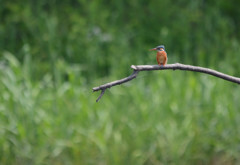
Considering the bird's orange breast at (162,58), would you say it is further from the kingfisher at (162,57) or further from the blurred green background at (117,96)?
the blurred green background at (117,96)

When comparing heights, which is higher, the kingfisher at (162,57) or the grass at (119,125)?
the grass at (119,125)

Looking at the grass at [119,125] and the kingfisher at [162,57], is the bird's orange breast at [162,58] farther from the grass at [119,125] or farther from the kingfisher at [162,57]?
the grass at [119,125]

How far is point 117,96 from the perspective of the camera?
5.90 metres

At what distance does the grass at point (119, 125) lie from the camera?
5086mm

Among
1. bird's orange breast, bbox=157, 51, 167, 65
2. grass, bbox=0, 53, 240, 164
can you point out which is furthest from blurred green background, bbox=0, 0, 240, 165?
bird's orange breast, bbox=157, 51, 167, 65

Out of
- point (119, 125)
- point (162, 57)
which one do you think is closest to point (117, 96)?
point (119, 125)

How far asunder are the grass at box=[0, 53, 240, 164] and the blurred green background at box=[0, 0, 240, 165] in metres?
0.01

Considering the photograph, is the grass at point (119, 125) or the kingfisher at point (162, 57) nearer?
the kingfisher at point (162, 57)

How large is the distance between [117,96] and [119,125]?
2.05 feet

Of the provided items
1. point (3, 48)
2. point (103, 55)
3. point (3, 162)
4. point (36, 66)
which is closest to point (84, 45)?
point (103, 55)

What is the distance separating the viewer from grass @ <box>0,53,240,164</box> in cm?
509

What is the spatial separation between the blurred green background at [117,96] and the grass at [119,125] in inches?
0.5

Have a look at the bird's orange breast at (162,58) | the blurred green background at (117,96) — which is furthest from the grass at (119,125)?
the bird's orange breast at (162,58)

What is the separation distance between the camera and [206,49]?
8078 millimetres
